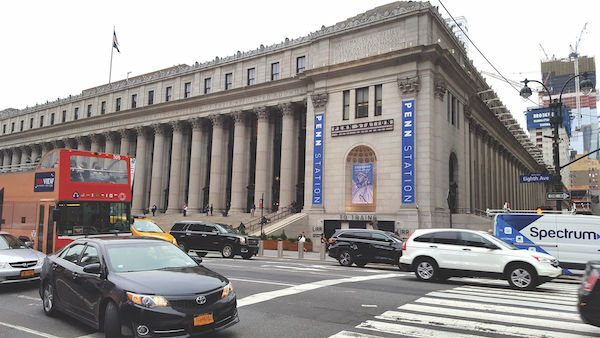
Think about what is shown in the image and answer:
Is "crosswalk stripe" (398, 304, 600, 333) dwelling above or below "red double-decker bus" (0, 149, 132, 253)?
below

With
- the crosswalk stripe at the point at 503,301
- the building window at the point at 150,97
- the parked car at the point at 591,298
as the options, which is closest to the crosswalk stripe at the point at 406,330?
the parked car at the point at 591,298

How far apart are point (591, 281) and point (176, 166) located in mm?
47741

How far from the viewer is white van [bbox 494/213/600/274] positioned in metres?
15.4

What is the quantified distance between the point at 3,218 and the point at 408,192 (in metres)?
25.6

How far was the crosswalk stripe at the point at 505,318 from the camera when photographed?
24.6 feet

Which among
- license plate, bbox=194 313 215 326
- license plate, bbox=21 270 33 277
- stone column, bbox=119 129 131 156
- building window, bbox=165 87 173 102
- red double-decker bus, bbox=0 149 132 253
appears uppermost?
building window, bbox=165 87 173 102

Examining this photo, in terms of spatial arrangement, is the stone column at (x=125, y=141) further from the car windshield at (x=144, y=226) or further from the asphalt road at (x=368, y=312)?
the asphalt road at (x=368, y=312)

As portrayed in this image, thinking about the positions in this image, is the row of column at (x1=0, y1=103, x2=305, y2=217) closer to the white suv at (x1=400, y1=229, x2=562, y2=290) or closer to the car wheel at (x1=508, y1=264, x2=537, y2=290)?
the white suv at (x1=400, y1=229, x2=562, y2=290)

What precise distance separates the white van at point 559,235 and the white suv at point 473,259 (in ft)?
12.5

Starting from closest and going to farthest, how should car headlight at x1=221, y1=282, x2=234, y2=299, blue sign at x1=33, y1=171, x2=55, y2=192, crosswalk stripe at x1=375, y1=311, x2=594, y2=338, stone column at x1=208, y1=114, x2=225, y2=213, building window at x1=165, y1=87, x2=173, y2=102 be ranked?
1. car headlight at x1=221, y1=282, x2=234, y2=299
2. crosswalk stripe at x1=375, y1=311, x2=594, y2=338
3. blue sign at x1=33, y1=171, x2=55, y2=192
4. stone column at x1=208, y1=114, x2=225, y2=213
5. building window at x1=165, y1=87, x2=173, y2=102

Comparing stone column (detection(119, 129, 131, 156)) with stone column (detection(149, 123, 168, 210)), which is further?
stone column (detection(119, 129, 131, 156))

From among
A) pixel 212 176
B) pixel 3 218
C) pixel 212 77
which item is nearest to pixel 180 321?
pixel 3 218

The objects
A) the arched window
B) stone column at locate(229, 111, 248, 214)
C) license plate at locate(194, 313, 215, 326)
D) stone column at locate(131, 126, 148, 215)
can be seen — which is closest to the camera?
license plate at locate(194, 313, 215, 326)

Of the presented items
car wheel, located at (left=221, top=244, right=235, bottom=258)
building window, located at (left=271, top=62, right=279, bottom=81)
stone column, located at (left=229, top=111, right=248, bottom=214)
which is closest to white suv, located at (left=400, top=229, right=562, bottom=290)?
car wheel, located at (left=221, top=244, right=235, bottom=258)
